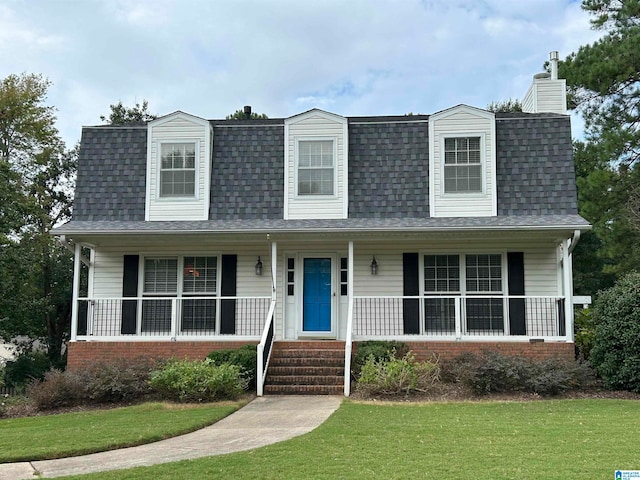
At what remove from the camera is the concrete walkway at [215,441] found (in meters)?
6.97

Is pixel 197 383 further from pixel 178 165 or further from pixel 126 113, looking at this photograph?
pixel 126 113

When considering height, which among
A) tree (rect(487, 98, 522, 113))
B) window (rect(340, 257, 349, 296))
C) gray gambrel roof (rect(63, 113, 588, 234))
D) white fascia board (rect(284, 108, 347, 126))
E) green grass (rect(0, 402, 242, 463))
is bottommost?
green grass (rect(0, 402, 242, 463))

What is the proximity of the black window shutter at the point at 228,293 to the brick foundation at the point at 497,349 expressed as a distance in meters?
4.04

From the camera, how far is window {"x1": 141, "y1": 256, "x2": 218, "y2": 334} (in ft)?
47.6

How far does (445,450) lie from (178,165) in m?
10.2

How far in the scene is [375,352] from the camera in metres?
12.2

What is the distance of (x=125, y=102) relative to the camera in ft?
90.6

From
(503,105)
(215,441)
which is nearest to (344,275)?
(215,441)

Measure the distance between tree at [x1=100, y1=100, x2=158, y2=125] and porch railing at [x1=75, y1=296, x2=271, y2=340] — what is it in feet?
49.1

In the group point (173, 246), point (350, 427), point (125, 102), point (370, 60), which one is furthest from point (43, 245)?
point (350, 427)

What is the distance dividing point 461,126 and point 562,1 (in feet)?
15.9

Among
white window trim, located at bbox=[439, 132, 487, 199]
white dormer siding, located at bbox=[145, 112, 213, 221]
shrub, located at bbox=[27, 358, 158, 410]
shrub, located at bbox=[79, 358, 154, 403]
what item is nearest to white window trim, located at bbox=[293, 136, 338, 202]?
white dormer siding, located at bbox=[145, 112, 213, 221]

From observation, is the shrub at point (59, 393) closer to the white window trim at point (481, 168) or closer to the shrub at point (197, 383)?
the shrub at point (197, 383)

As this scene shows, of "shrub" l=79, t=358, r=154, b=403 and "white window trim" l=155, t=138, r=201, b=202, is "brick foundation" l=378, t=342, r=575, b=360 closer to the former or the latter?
"shrub" l=79, t=358, r=154, b=403
